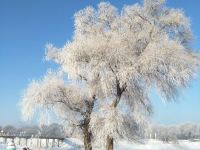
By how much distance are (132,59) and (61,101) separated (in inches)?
216

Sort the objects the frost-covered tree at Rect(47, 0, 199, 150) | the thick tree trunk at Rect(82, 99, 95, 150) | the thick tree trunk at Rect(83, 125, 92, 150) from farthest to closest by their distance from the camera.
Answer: the thick tree trunk at Rect(83, 125, 92, 150) < the thick tree trunk at Rect(82, 99, 95, 150) < the frost-covered tree at Rect(47, 0, 199, 150)

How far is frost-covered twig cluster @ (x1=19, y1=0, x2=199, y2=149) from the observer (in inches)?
984

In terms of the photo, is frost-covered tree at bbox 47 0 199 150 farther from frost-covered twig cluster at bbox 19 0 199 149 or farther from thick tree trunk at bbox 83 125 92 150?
thick tree trunk at bbox 83 125 92 150

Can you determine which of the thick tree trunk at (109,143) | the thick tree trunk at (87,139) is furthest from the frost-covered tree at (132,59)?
the thick tree trunk at (87,139)

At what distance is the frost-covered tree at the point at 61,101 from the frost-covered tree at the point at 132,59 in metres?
1.34

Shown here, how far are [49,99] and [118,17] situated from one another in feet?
20.1

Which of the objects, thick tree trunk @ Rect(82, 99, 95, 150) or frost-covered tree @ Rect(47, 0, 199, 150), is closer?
frost-covered tree @ Rect(47, 0, 199, 150)

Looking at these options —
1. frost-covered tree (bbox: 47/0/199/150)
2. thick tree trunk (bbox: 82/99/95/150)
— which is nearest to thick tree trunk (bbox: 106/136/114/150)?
frost-covered tree (bbox: 47/0/199/150)

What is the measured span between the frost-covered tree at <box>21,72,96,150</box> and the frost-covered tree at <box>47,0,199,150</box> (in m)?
1.34

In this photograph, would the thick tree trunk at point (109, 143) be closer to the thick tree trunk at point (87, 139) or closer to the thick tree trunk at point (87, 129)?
the thick tree trunk at point (87, 129)

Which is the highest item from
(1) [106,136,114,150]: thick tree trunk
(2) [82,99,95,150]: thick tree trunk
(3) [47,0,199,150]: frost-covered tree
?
(3) [47,0,199,150]: frost-covered tree

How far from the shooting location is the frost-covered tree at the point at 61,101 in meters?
27.8

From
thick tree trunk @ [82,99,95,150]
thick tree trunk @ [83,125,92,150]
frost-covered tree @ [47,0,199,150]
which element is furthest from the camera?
thick tree trunk @ [83,125,92,150]

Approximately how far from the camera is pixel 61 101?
92.6ft
